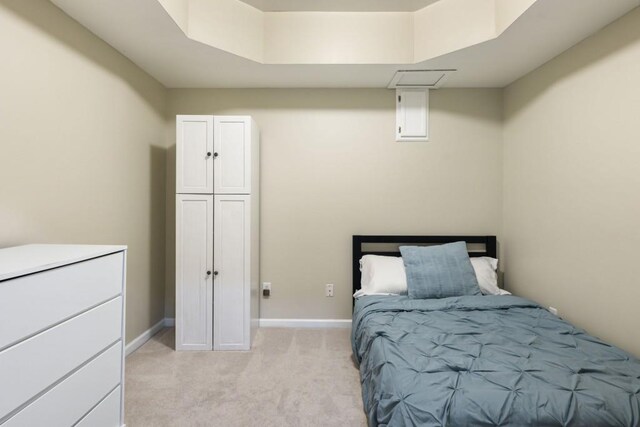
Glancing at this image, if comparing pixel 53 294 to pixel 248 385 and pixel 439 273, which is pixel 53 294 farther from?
pixel 439 273

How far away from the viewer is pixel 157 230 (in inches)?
113

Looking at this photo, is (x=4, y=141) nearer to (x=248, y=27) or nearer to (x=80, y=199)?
(x=80, y=199)

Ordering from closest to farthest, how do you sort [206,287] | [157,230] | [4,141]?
[4,141]
[206,287]
[157,230]

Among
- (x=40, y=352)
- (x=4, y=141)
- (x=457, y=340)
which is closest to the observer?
(x=40, y=352)

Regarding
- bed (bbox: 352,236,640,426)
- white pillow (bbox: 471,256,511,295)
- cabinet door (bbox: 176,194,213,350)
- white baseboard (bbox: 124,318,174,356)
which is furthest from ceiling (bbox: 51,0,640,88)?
white baseboard (bbox: 124,318,174,356)

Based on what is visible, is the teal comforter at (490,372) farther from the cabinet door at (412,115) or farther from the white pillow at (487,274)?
the cabinet door at (412,115)

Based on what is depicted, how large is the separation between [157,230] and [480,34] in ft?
10.1

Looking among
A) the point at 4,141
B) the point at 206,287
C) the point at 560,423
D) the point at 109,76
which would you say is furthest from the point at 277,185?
the point at 560,423

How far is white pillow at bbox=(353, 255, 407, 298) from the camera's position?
8.44 feet

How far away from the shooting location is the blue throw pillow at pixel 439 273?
8.02 ft

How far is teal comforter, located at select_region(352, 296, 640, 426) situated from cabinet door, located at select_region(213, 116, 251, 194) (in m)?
1.48

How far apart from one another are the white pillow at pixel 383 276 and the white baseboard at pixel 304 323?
491 millimetres

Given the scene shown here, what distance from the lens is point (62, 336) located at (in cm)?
120

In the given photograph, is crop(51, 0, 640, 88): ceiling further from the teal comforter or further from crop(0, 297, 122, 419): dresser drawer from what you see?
the teal comforter
